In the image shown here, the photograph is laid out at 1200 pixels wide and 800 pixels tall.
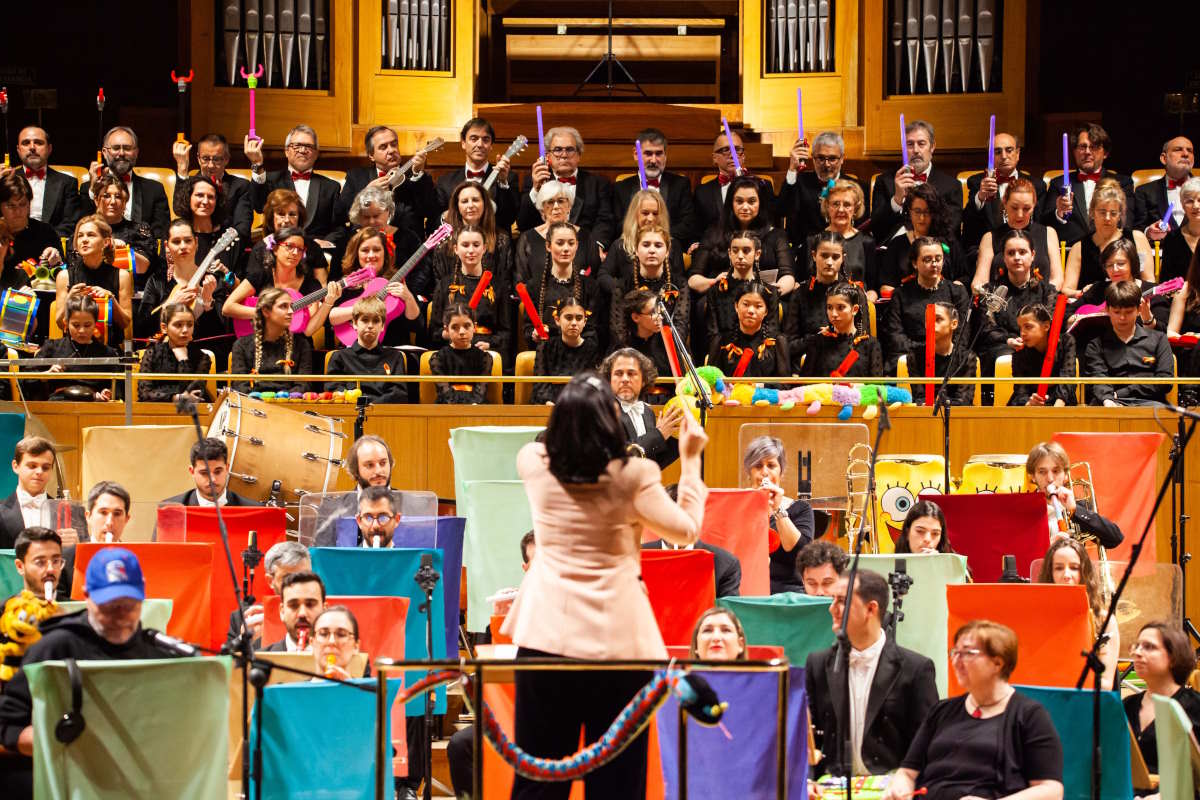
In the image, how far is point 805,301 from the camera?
7.97 m

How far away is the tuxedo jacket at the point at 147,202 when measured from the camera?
8.94 metres

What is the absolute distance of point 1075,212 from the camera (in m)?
8.92

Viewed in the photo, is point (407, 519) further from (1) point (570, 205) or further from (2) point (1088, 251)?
(2) point (1088, 251)

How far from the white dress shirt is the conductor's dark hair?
1432mm

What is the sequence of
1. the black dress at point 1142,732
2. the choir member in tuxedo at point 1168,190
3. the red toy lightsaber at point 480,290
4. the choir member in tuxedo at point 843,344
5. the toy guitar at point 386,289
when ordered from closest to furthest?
1. the black dress at point 1142,732
2. the choir member in tuxedo at point 843,344
3. the toy guitar at point 386,289
4. the red toy lightsaber at point 480,290
5. the choir member in tuxedo at point 1168,190

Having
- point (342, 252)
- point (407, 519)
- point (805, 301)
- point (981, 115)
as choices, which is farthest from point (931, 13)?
point (407, 519)

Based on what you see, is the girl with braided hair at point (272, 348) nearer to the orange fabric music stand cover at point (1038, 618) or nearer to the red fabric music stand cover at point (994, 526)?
the red fabric music stand cover at point (994, 526)

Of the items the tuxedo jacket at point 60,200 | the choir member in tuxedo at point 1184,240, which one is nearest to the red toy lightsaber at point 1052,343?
the choir member in tuxedo at point 1184,240

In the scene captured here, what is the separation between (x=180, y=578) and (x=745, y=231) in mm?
3689

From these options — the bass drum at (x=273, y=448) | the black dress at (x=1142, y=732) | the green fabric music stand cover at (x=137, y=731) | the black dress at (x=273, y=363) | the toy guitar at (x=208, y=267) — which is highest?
the toy guitar at (x=208, y=267)

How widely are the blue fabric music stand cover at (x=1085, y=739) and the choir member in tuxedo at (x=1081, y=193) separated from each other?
493 cm

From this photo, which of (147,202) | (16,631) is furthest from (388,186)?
(16,631)

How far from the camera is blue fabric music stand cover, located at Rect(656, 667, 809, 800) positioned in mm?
4082

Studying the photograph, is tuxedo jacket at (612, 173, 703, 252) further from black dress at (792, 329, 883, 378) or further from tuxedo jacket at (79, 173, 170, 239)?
tuxedo jacket at (79, 173, 170, 239)
